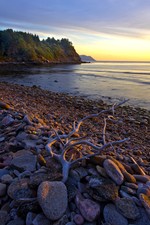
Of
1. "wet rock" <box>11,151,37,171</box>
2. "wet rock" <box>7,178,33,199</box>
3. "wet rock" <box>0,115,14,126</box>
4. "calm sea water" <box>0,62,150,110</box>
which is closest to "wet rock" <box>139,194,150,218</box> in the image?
"wet rock" <box>7,178,33,199</box>

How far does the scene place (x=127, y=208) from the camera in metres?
2.67

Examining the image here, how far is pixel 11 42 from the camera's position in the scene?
8100cm

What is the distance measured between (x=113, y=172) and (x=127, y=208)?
55cm

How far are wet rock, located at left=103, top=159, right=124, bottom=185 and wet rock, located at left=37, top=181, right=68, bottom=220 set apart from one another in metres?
0.68

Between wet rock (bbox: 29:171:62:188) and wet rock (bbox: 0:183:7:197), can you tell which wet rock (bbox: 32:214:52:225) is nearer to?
wet rock (bbox: 29:171:62:188)

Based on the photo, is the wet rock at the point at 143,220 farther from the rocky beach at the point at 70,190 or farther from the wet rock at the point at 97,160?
the wet rock at the point at 97,160

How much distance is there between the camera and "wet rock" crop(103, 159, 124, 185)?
119 inches

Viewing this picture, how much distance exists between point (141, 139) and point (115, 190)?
4563mm

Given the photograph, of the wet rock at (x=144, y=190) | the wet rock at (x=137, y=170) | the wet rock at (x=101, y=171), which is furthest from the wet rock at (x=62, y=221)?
the wet rock at (x=137, y=170)

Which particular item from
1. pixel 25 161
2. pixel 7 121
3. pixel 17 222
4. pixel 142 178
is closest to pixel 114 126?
pixel 7 121

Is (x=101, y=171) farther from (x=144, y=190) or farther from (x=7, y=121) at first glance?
(x=7, y=121)

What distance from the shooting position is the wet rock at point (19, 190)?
292 centimetres

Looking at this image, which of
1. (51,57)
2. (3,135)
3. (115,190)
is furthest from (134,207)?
(51,57)

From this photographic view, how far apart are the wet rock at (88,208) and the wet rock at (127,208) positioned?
271mm
